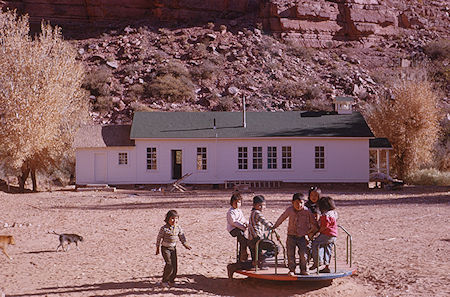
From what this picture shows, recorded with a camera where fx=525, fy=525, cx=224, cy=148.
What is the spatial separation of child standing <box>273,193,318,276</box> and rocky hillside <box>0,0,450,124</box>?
4361 cm

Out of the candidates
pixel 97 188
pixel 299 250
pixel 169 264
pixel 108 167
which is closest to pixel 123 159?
pixel 108 167

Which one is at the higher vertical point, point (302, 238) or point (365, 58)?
point (365, 58)

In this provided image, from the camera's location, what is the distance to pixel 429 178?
Result: 34469mm

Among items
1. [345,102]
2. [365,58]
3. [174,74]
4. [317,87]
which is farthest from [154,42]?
[345,102]

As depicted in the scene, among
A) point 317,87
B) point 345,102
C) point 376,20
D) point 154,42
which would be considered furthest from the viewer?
point 376,20

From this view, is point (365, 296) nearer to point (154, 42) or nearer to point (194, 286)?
point (194, 286)

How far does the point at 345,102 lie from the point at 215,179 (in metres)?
9.93

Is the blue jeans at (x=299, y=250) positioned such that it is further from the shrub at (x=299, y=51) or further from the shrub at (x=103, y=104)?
the shrub at (x=299, y=51)

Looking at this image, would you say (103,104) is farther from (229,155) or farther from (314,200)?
(314,200)

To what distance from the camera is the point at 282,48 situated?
62344 mm

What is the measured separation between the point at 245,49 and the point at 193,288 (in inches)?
2112

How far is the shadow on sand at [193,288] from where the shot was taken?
8.70 m

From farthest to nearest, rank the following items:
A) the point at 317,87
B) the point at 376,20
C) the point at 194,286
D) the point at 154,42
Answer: the point at 376,20
the point at 154,42
the point at 317,87
the point at 194,286

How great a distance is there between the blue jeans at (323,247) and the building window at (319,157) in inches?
872
